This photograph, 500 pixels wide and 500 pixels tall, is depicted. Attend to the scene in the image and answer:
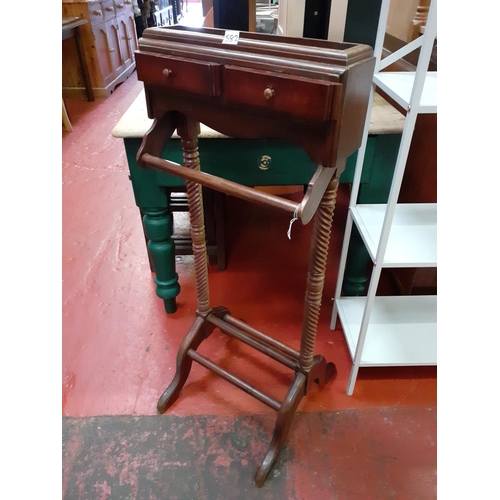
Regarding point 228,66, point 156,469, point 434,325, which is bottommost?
point 156,469

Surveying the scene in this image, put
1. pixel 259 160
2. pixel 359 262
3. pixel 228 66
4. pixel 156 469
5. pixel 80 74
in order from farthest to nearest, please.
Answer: pixel 80 74, pixel 359 262, pixel 259 160, pixel 156 469, pixel 228 66

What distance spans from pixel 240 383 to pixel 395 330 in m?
0.60

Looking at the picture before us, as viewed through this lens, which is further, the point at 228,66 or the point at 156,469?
the point at 156,469

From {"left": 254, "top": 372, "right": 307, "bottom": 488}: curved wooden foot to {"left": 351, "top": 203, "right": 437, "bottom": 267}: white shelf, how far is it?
1.46 feet

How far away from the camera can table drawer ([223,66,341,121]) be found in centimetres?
70

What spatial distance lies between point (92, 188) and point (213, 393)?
175 centimetres

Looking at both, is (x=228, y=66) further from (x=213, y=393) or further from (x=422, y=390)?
(x=422, y=390)

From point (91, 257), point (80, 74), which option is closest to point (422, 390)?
point (91, 257)

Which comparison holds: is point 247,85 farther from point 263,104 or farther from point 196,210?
point 196,210

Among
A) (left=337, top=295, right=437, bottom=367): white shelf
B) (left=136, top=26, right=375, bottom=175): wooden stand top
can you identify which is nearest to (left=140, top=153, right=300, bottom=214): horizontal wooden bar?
(left=136, top=26, right=375, bottom=175): wooden stand top

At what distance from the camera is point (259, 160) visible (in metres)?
1.29

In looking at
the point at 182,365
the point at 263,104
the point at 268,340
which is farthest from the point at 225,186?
the point at 182,365

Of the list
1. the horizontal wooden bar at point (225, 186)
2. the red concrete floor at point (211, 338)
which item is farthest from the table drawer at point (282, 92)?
the red concrete floor at point (211, 338)

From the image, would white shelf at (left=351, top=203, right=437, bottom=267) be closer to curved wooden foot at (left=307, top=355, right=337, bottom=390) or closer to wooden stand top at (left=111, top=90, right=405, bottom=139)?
wooden stand top at (left=111, top=90, right=405, bottom=139)
